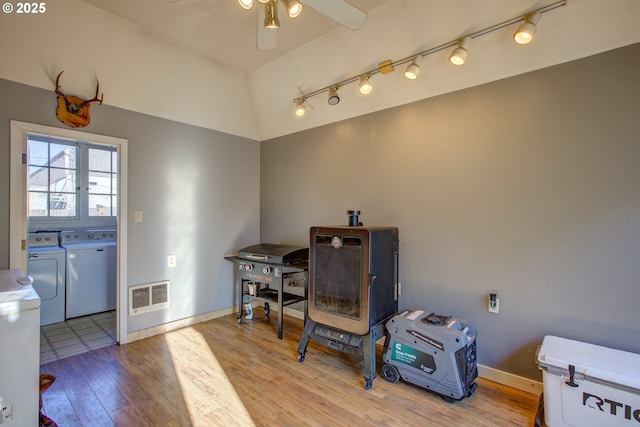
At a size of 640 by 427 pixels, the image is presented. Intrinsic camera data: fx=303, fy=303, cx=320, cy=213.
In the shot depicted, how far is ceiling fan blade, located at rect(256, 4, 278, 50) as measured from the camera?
5.67ft

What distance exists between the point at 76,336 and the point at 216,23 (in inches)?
132

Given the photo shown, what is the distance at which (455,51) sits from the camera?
205cm

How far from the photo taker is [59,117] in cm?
251

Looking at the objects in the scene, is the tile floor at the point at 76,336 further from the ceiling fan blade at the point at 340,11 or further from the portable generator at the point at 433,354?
the ceiling fan blade at the point at 340,11


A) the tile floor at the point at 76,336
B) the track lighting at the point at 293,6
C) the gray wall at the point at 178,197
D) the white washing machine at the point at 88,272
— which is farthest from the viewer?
the white washing machine at the point at 88,272

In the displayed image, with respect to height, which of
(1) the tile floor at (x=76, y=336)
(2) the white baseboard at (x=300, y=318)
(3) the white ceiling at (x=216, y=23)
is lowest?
(1) the tile floor at (x=76, y=336)

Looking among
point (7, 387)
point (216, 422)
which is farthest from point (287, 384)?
point (7, 387)

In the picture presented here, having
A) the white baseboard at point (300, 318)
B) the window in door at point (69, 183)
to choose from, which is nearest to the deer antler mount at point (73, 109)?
the window in door at point (69, 183)

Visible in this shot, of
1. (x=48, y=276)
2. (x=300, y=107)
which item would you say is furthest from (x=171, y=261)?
(x=300, y=107)

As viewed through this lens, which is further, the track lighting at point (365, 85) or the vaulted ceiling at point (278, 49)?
the track lighting at point (365, 85)

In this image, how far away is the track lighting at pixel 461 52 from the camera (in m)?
2.03

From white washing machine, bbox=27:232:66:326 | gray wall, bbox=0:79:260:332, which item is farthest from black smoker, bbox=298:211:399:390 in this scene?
white washing machine, bbox=27:232:66:326

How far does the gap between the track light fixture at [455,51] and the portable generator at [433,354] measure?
1.83 m

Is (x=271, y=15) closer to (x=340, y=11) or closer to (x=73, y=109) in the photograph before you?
(x=340, y=11)
